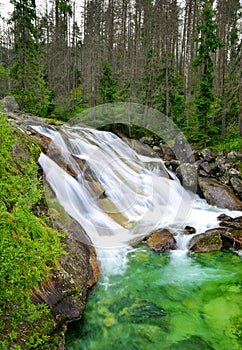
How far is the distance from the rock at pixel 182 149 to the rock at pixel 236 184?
316 cm

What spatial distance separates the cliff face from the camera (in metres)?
4.20

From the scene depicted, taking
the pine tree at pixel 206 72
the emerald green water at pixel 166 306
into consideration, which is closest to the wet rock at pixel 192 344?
the emerald green water at pixel 166 306

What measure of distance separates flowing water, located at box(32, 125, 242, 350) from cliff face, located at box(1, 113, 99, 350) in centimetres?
40

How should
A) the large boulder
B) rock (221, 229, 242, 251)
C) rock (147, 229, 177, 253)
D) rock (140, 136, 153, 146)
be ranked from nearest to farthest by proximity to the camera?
the large boulder < rock (147, 229, 177, 253) < rock (221, 229, 242, 251) < rock (140, 136, 153, 146)

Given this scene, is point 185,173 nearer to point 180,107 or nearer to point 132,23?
point 180,107

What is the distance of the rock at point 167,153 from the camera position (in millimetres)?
16427

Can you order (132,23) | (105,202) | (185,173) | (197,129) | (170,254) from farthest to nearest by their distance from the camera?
(132,23) → (197,129) → (185,173) → (105,202) → (170,254)

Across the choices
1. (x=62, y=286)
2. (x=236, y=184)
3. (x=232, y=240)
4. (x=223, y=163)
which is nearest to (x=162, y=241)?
(x=232, y=240)

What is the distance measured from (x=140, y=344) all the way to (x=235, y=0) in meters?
23.2

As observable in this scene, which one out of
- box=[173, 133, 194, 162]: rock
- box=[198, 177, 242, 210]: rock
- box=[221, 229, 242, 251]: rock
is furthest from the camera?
box=[173, 133, 194, 162]: rock

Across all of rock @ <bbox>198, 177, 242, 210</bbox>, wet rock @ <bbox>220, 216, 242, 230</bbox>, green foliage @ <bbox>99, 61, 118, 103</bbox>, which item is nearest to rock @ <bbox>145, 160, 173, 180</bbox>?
rock @ <bbox>198, 177, 242, 210</bbox>

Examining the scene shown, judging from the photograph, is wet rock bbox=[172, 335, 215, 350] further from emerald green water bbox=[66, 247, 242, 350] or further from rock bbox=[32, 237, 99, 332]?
rock bbox=[32, 237, 99, 332]

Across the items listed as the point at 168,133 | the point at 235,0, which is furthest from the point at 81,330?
the point at 235,0

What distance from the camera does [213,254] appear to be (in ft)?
26.0
